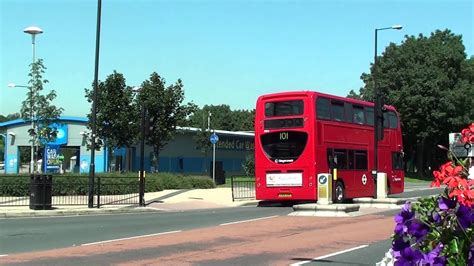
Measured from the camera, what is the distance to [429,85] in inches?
2297

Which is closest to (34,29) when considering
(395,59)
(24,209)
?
(24,209)

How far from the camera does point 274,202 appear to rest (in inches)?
1031

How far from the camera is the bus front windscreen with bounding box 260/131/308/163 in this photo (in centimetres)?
2211

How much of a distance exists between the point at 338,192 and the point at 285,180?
2.46 metres

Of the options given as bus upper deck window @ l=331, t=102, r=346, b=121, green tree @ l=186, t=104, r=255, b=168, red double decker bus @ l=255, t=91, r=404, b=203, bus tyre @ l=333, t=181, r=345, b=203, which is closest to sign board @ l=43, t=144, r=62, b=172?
red double decker bus @ l=255, t=91, r=404, b=203

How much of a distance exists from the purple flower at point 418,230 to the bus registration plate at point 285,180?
1858 cm

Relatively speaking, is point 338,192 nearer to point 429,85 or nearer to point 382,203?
point 382,203

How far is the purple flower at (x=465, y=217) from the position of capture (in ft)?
11.2

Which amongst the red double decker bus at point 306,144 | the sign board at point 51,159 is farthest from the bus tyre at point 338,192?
the sign board at point 51,159

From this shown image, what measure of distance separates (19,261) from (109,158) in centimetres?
3567

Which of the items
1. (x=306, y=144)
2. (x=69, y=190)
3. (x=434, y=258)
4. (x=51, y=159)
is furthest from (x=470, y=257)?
(x=51, y=159)

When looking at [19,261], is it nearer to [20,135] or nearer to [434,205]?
[434,205]

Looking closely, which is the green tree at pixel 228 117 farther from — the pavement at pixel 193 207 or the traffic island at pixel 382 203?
the traffic island at pixel 382 203

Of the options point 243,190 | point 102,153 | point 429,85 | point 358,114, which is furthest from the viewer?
point 429,85
